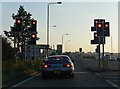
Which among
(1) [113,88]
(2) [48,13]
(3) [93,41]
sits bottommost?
(1) [113,88]

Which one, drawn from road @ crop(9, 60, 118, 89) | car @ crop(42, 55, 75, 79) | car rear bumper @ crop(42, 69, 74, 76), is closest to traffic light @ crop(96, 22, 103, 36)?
car @ crop(42, 55, 75, 79)

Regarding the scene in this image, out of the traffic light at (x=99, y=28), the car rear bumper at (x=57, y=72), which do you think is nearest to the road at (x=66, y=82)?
the car rear bumper at (x=57, y=72)

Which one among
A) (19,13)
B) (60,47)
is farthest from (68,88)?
(60,47)

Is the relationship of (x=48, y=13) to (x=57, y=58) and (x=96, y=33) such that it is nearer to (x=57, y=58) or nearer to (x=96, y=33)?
(x=96, y=33)

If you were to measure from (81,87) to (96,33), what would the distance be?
20.7 metres

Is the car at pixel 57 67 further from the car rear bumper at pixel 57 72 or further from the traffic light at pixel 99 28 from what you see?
the traffic light at pixel 99 28

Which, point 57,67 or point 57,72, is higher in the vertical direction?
point 57,67

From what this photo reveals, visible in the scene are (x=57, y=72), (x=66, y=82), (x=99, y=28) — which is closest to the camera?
(x=66, y=82)

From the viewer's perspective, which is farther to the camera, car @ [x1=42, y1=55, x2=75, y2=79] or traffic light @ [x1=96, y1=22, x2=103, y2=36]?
traffic light @ [x1=96, y1=22, x2=103, y2=36]

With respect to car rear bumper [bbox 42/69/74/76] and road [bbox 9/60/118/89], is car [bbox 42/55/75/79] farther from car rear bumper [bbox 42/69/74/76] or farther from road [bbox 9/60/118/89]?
road [bbox 9/60/118/89]

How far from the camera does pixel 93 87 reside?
19.5 meters

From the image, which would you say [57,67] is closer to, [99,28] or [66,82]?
[66,82]

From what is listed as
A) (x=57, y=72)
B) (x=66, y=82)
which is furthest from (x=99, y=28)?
(x=66, y=82)

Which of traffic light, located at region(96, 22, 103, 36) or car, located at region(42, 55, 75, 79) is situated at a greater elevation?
traffic light, located at region(96, 22, 103, 36)
